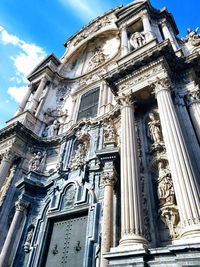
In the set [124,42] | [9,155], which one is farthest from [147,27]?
[9,155]

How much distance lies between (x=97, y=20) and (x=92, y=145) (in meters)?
16.7

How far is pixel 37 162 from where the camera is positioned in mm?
13141

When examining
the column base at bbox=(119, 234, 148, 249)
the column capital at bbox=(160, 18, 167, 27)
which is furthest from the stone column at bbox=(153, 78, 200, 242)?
the column capital at bbox=(160, 18, 167, 27)

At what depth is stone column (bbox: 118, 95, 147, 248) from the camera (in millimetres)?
6062

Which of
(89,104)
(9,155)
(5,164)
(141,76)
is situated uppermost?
(89,104)

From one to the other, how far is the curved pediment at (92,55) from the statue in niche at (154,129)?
9839 mm

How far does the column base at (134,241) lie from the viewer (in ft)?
18.6

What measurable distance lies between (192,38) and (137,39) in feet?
10.4

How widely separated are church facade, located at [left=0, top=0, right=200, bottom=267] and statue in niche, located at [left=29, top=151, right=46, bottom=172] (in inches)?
2.4

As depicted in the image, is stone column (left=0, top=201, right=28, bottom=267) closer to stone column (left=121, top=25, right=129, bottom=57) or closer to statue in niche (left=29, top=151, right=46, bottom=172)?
statue in niche (left=29, top=151, right=46, bottom=172)

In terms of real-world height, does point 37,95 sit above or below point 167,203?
above

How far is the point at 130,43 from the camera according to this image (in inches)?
552

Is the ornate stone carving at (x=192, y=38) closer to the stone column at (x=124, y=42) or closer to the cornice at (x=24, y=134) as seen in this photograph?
the stone column at (x=124, y=42)

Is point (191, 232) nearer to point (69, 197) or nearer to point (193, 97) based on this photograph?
point (193, 97)
